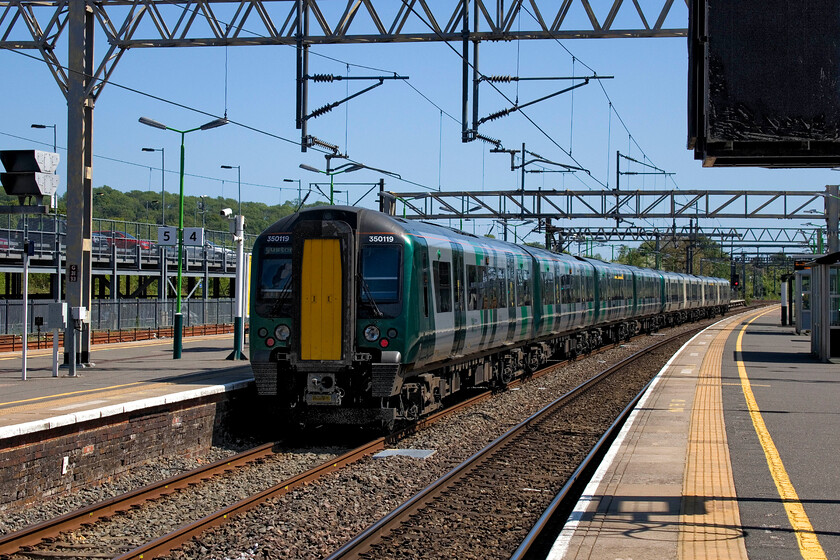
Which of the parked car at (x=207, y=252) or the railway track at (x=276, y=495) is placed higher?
the parked car at (x=207, y=252)

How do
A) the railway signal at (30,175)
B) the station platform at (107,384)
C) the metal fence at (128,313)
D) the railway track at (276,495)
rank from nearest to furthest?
1. the railway track at (276,495)
2. the station platform at (107,384)
3. the railway signal at (30,175)
4. the metal fence at (128,313)

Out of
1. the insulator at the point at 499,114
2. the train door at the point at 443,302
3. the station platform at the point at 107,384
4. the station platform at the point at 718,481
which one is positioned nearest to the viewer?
the station platform at the point at 718,481

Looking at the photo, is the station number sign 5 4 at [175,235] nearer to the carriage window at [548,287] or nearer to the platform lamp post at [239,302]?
the platform lamp post at [239,302]

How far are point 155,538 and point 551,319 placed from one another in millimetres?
16806

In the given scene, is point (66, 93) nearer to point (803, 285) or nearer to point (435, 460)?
point (435, 460)

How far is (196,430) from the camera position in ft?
43.2

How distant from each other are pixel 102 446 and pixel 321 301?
349 cm

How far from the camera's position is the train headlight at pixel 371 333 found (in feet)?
43.2

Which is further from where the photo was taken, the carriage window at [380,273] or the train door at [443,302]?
the train door at [443,302]

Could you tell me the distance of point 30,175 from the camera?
1402 centimetres

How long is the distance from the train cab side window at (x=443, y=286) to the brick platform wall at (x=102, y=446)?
3.41 metres

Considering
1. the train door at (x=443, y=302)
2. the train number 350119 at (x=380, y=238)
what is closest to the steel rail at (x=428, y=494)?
the train door at (x=443, y=302)

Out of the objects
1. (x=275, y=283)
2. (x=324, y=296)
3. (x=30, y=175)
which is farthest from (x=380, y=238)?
(x=30, y=175)

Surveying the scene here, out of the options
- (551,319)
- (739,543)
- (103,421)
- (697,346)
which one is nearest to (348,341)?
(103,421)
